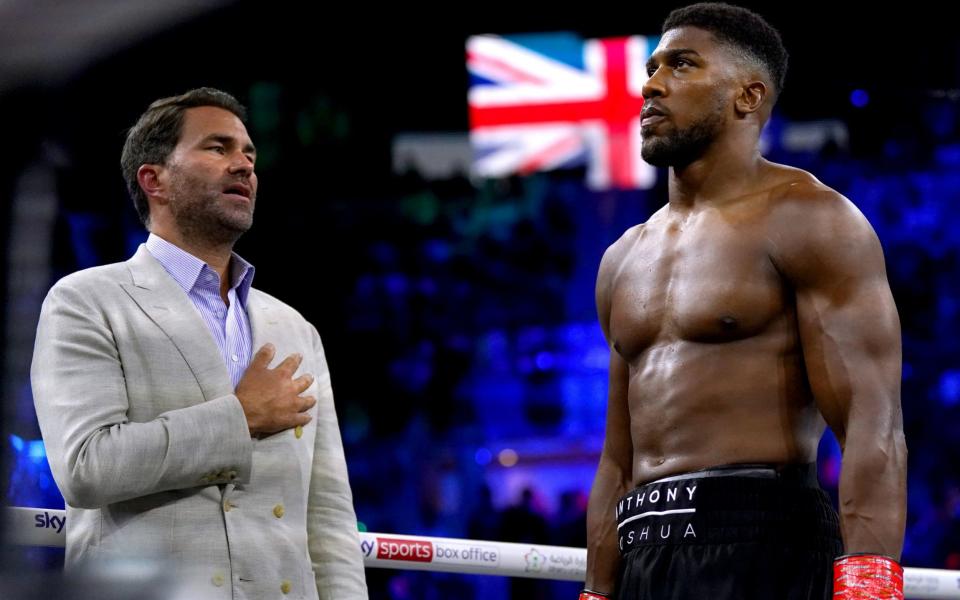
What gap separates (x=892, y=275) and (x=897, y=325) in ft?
25.3

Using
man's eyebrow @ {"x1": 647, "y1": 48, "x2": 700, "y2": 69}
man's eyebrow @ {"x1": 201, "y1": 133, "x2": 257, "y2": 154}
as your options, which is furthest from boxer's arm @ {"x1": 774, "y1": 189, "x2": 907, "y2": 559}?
man's eyebrow @ {"x1": 201, "y1": 133, "x2": 257, "y2": 154}

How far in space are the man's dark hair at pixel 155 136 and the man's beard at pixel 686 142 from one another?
0.81 m

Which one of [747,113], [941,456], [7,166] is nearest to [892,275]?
[941,456]

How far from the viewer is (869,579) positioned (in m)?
1.47

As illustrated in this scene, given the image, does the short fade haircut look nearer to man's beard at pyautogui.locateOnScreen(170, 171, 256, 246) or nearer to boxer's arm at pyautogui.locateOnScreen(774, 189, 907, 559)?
boxer's arm at pyautogui.locateOnScreen(774, 189, 907, 559)

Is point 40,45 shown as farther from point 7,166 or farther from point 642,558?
point 642,558

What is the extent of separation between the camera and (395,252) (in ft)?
31.3

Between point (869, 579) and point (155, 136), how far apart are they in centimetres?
140

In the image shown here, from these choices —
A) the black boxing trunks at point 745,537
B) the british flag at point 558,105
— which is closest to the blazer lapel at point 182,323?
the black boxing trunks at point 745,537

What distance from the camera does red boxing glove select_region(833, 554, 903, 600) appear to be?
1.46 meters

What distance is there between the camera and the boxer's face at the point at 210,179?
2.00 metres

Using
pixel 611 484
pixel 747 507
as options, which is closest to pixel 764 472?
pixel 747 507

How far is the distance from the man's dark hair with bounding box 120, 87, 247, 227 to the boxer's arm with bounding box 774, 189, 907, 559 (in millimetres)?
1075

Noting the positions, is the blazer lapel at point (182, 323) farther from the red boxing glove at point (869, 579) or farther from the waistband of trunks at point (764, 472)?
the red boxing glove at point (869, 579)
